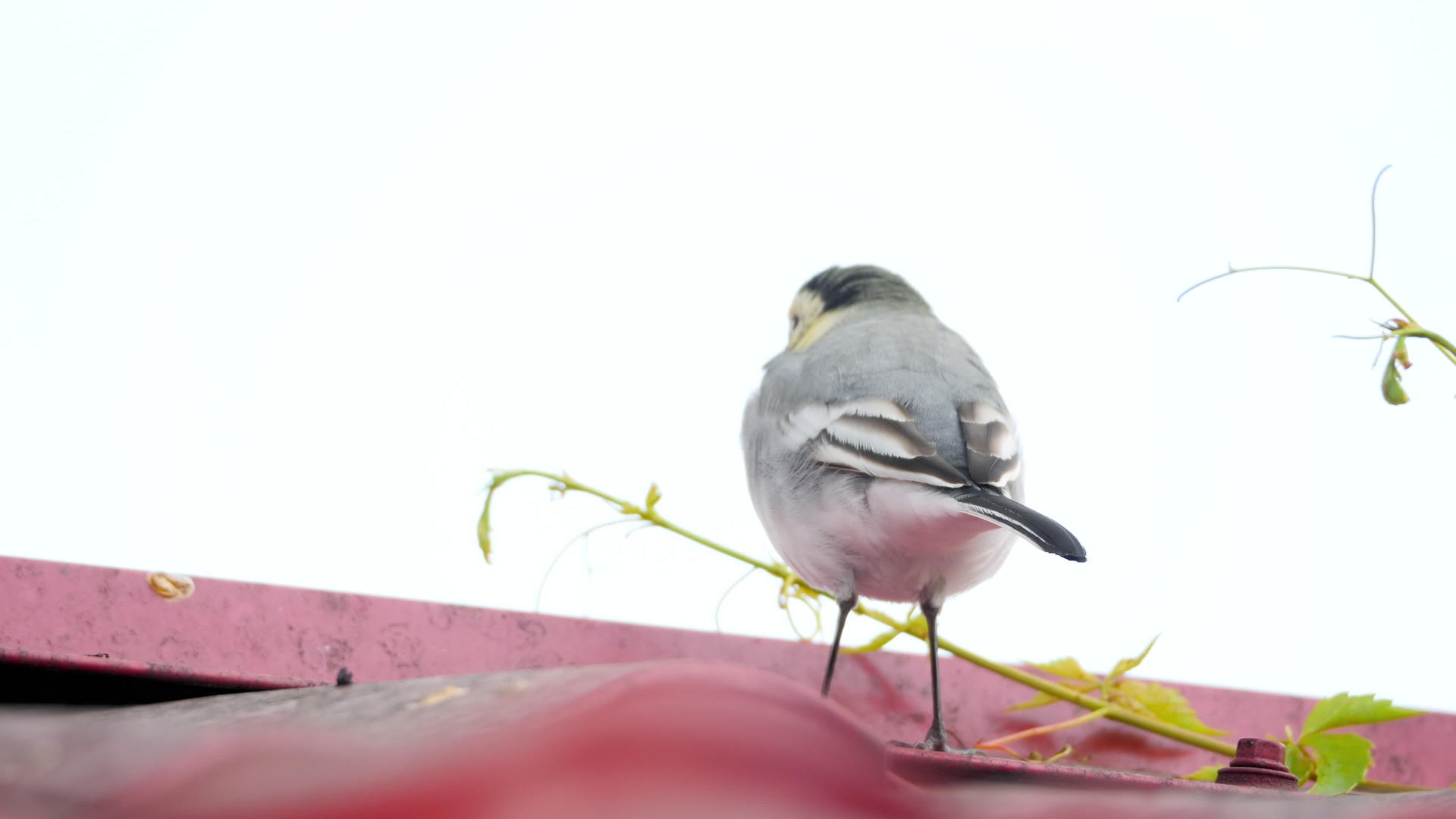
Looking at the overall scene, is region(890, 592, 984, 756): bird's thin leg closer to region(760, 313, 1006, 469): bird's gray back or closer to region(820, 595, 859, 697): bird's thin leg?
region(820, 595, 859, 697): bird's thin leg

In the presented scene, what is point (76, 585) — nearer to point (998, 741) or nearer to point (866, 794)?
point (998, 741)

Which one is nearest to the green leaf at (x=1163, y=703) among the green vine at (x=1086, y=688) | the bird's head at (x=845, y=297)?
the green vine at (x=1086, y=688)

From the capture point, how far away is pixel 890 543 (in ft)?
5.32

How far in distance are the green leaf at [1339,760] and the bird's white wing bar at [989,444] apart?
0.43m

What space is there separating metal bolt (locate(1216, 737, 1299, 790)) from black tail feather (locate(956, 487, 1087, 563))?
0.20 meters

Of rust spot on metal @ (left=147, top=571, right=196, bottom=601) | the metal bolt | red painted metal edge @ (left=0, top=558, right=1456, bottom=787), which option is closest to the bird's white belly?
red painted metal edge @ (left=0, top=558, right=1456, bottom=787)

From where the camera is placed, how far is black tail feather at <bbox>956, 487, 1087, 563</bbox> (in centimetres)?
112

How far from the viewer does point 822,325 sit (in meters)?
2.21

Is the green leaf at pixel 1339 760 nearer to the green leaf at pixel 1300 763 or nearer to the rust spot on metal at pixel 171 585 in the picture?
the green leaf at pixel 1300 763

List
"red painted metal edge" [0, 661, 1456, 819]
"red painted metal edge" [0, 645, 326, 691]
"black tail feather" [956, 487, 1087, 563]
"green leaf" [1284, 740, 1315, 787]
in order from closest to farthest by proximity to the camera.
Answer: "red painted metal edge" [0, 661, 1456, 819], "red painted metal edge" [0, 645, 326, 691], "black tail feather" [956, 487, 1087, 563], "green leaf" [1284, 740, 1315, 787]

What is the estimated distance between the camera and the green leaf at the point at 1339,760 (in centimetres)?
116

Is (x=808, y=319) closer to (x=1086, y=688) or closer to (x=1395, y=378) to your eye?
(x=1086, y=688)

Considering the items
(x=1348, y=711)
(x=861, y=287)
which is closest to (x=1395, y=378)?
(x=1348, y=711)

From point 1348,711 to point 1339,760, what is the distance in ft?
0.16
